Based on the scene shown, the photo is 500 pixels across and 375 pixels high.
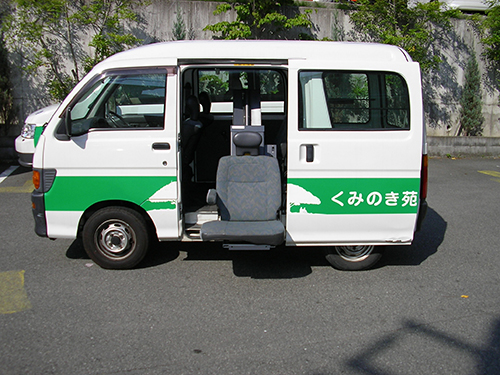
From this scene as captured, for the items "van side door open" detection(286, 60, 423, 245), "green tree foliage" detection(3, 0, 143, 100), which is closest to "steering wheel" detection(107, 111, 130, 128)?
"van side door open" detection(286, 60, 423, 245)

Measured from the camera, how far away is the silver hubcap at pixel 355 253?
193 inches

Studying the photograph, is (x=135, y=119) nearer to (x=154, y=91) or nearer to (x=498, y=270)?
(x=154, y=91)

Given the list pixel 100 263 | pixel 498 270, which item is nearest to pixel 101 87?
pixel 100 263

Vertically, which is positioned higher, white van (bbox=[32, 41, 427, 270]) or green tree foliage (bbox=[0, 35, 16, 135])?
green tree foliage (bbox=[0, 35, 16, 135])

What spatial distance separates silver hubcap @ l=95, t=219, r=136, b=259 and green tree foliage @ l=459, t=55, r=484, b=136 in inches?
472

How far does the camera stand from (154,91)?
4621 millimetres

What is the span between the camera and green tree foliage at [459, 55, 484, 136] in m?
13.6

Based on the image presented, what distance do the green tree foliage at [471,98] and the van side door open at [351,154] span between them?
10437 millimetres

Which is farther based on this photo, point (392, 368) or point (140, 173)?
point (140, 173)

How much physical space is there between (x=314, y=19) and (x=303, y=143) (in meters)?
9.58

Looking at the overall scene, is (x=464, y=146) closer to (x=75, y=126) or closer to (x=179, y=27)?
(x=179, y=27)

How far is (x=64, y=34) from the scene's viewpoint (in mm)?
11719

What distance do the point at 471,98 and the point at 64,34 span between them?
1143 centimetres

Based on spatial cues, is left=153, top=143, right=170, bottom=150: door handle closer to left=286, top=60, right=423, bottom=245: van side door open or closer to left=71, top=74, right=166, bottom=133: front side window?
left=71, top=74, right=166, bottom=133: front side window
